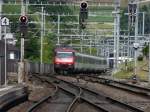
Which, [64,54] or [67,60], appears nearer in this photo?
[67,60]

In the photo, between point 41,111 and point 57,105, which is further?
point 57,105

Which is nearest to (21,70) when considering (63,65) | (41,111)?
(41,111)

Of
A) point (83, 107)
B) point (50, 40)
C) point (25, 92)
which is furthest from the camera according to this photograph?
point (50, 40)

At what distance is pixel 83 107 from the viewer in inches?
721

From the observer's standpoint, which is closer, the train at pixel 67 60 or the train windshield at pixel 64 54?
the train at pixel 67 60

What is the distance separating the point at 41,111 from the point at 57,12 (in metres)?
52.7

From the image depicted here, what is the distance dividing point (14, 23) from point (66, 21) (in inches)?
372

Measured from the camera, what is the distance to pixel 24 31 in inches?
1214

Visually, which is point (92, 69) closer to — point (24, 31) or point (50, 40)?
point (50, 40)

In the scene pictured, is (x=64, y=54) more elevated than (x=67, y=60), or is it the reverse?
(x=64, y=54)

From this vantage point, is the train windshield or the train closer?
the train

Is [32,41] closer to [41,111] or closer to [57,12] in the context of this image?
[57,12]

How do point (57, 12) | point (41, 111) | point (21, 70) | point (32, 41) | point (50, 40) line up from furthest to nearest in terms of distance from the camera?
point (50, 40) < point (32, 41) < point (57, 12) < point (21, 70) < point (41, 111)

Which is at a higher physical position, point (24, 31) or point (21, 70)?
point (24, 31)
